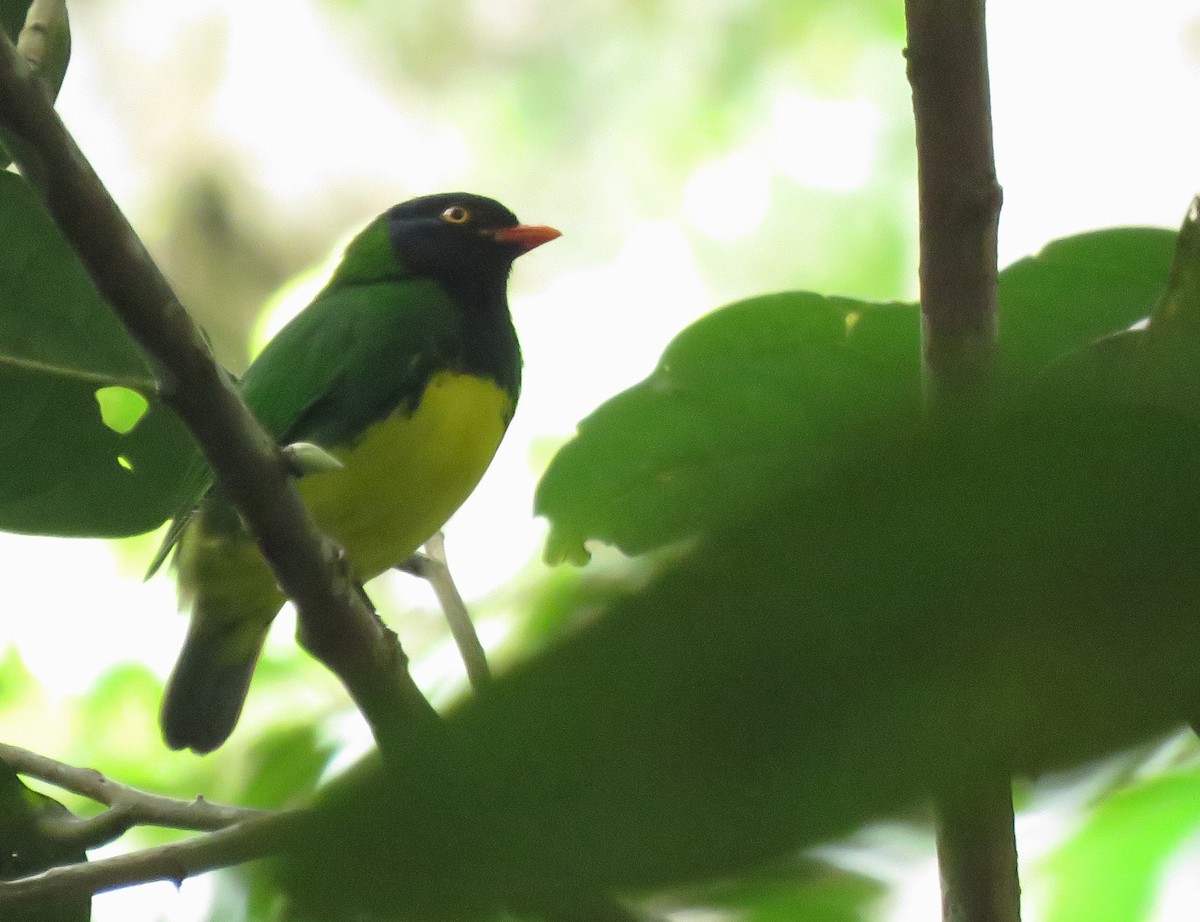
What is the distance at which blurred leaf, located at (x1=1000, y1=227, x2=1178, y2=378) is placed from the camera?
1.48 meters

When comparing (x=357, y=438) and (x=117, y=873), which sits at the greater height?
(x=357, y=438)

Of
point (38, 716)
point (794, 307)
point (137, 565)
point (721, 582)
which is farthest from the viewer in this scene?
point (137, 565)

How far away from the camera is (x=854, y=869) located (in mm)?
265

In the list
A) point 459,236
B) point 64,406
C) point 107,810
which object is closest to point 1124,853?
point 107,810

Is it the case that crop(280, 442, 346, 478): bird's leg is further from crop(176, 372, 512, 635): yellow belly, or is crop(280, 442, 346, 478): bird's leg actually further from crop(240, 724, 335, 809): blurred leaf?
crop(176, 372, 512, 635): yellow belly

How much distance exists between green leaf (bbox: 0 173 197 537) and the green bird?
93 centimetres

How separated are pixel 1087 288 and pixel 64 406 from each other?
4.12 feet

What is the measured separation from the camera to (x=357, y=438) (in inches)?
123

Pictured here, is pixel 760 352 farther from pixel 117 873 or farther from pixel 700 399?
pixel 117 873

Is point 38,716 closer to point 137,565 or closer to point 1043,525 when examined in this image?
point 137,565

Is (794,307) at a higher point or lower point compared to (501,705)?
higher

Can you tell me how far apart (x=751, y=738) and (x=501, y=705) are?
4cm

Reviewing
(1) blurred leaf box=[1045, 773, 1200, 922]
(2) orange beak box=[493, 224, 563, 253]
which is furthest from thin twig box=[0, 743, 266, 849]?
(2) orange beak box=[493, 224, 563, 253]

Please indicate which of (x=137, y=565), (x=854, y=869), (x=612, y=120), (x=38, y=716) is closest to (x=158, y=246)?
(x=612, y=120)
